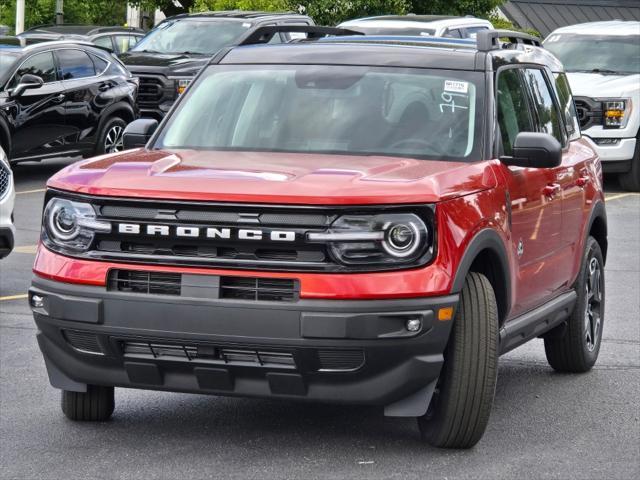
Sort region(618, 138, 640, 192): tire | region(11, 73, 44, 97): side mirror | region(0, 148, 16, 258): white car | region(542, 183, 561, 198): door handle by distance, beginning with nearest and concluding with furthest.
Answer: region(542, 183, 561, 198): door handle → region(0, 148, 16, 258): white car → region(11, 73, 44, 97): side mirror → region(618, 138, 640, 192): tire

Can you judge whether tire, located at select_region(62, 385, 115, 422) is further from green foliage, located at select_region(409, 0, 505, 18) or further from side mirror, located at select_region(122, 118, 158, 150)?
green foliage, located at select_region(409, 0, 505, 18)

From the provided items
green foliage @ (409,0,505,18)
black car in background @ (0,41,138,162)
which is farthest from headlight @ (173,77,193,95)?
green foliage @ (409,0,505,18)

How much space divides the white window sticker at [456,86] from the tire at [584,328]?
1.52 meters

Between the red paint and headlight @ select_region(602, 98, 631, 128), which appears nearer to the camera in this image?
the red paint

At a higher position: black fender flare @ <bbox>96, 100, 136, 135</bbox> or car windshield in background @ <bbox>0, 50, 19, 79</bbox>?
car windshield in background @ <bbox>0, 50, 19, 79</bbox>

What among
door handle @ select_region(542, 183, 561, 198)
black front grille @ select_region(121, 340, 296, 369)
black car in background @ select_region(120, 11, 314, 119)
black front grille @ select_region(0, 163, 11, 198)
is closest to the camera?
black front grille @ select_region(121, 340, 296, 369)

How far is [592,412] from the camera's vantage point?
7500 millimetres

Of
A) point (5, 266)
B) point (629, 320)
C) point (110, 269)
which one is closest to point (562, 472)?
point (110, 269)

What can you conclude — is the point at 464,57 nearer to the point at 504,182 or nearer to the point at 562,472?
the point at 504,182

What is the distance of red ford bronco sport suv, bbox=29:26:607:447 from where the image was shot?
236 inches

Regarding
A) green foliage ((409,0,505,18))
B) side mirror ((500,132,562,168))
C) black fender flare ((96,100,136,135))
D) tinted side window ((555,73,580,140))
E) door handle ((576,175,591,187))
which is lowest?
green foliage ((409,0,505,18))

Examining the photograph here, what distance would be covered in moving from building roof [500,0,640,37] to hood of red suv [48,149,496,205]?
147 ft

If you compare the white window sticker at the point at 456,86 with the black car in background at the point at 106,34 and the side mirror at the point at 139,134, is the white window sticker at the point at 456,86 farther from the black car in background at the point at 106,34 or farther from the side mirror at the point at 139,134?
the black car in background at the point at 106,34

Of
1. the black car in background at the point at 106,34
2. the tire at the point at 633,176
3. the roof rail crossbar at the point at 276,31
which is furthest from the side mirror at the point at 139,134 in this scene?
the black car in background at the point at 106,34
